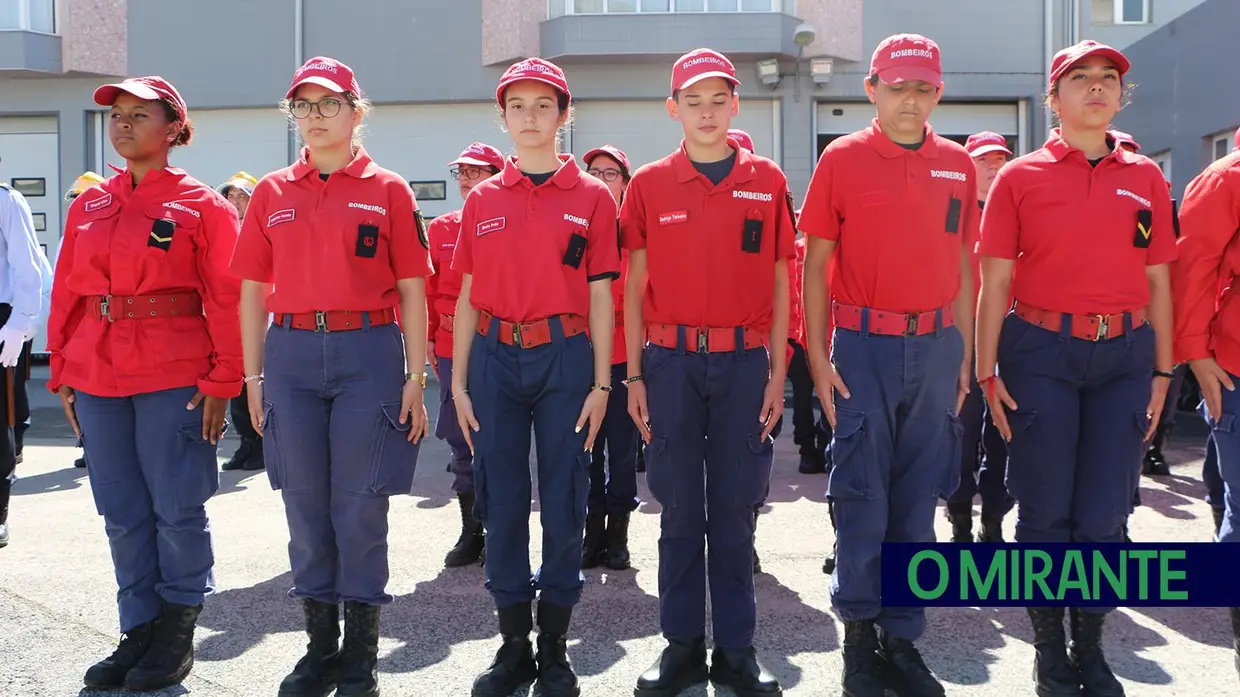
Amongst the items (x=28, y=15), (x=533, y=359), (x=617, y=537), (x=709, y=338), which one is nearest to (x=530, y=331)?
(x=533, y=359)

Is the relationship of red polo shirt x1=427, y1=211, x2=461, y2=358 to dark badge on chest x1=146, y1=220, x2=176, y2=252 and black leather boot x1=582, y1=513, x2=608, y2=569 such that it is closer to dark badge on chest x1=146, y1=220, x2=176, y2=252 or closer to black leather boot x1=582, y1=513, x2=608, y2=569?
black leather boot x1=582, y1=513, x2=608, y2=569

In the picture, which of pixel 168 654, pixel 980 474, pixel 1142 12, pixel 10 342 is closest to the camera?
pixel 168 654

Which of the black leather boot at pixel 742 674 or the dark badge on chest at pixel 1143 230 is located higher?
the dark badge on chest at pixel 1143 230

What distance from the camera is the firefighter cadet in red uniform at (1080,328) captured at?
3.45m

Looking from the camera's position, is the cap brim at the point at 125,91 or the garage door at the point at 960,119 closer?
the cap brim at the point at 125,91

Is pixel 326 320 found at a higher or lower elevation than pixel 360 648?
higher

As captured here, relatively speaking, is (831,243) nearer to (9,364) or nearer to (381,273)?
(381,273)

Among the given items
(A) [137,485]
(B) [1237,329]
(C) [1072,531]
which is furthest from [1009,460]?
(A) [137,485]

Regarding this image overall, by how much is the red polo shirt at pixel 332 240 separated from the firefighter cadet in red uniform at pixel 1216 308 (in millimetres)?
2806

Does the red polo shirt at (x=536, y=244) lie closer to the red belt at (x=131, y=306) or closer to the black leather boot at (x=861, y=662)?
the red belt at (x=131, y=306)

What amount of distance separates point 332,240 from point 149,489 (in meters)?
1.21

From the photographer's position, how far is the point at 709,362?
11.3ft

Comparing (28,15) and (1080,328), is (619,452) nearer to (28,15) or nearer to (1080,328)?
(1080,328)

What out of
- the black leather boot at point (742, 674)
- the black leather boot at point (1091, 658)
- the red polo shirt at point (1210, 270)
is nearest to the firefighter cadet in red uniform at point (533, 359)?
the black leather boot at point (742, 674)
